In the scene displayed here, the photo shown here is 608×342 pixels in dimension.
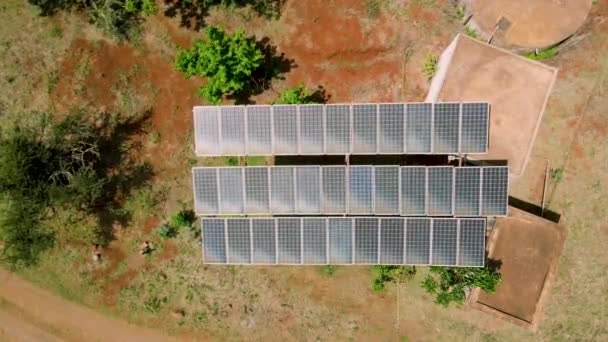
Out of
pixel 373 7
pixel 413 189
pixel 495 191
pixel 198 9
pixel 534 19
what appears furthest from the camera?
pixel 198 9

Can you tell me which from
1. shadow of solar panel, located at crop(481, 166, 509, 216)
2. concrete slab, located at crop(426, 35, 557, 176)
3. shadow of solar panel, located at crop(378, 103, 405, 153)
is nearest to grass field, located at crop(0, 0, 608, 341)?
concrete slab, located at crop(426, 35, 557, 176)

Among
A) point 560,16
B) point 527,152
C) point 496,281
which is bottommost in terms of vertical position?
point 496,281

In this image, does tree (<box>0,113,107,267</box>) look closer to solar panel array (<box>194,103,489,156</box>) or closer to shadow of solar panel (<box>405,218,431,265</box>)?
solar panel array (<box>194,103,489,156</box>)

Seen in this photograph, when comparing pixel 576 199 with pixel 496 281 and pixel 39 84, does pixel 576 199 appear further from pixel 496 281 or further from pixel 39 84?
pixel 39 84

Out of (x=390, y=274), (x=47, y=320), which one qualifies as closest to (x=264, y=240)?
(x=390, y=274)

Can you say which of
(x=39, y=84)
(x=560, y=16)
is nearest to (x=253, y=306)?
(x=39, y=84)

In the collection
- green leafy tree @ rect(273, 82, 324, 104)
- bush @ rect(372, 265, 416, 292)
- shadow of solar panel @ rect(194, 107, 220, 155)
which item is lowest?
bush @ rect(372, 265, 416, 292)

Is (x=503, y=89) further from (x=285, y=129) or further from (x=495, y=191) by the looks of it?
(x=285, y=129)
